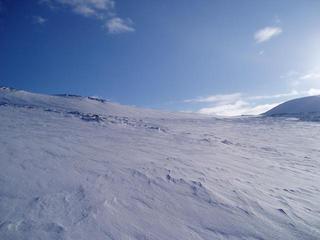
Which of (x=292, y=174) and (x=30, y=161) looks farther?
(x=292, y=174)

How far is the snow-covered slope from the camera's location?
3234mm

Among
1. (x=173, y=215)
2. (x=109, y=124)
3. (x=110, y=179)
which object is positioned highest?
(x=109, y=124)

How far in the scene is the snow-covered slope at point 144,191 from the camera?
323cm

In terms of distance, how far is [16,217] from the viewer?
311 cm

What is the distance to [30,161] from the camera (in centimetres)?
507

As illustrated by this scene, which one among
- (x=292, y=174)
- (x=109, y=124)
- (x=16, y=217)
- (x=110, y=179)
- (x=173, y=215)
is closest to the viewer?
(x=16, y=217)

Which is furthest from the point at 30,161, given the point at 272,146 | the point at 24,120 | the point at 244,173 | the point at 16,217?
the point at 272,146

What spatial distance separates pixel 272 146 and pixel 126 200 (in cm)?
810

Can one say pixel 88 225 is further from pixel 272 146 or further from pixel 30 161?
pixel 272 146

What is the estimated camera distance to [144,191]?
4.32 metres

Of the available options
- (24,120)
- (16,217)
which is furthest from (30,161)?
(24,120)

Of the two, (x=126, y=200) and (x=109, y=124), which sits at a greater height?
(x=109, y=124)

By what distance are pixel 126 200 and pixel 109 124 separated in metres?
7.44

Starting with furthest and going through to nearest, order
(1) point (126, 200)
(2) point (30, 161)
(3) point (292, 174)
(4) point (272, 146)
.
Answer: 1. (4) point (272, 146)
2. (3) point (292, 174)
3. (2) point (30, 161)
4. (1) point (126, 200)
